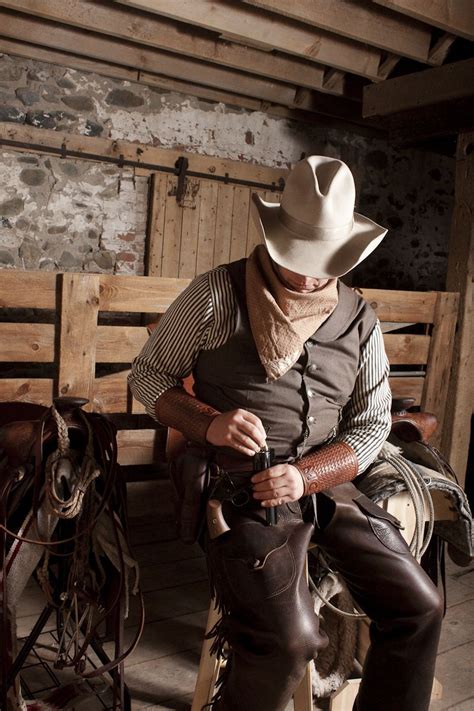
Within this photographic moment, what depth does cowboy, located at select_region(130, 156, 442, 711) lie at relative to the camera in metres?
1.62

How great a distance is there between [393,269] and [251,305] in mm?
4310

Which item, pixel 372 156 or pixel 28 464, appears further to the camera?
pixel 372 156

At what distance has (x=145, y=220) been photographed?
Result: 4.75 metres

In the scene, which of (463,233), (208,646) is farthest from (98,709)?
(463,233)

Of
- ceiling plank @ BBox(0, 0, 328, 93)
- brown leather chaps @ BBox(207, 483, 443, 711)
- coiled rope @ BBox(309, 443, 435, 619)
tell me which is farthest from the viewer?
ceiling plank @ BBox(0, 0, 328, 93)

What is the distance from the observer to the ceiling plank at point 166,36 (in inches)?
142

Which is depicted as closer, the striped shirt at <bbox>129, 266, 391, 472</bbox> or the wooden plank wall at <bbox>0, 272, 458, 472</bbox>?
the striped shirt at <bbox>129, 266, 391, 472</bbox>

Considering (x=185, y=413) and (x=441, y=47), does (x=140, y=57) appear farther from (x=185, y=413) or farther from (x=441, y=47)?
(x=185, y=413)

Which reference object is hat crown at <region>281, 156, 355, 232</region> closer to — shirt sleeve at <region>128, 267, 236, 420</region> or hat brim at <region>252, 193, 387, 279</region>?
hat brim at <region>252, 193, 387, 279</region>

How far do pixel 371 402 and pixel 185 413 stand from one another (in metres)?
0.53

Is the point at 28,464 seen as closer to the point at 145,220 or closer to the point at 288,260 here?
the point at 288,260

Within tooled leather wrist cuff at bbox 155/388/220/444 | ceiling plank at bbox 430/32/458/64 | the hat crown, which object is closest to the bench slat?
tooled leather wrist cuff at bbox 155/388/220/444

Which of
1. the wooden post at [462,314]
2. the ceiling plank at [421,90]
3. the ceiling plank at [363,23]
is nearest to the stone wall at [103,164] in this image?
the ceiling plank at [421,90]

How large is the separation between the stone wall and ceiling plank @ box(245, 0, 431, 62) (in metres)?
1.37
